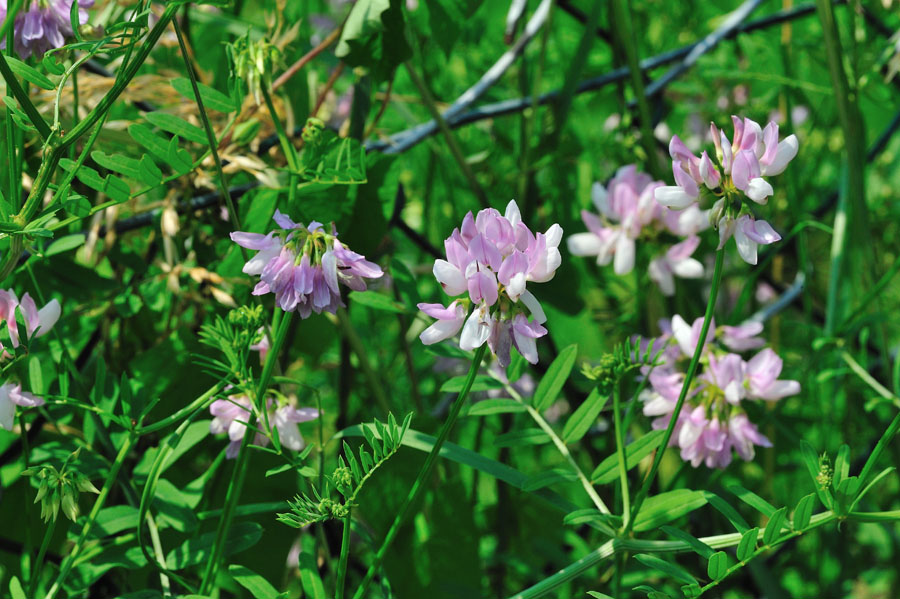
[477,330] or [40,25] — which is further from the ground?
[40,25]

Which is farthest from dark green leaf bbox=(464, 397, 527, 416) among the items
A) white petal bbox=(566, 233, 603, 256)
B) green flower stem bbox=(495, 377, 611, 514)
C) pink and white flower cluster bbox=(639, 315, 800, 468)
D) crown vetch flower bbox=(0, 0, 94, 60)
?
crown vetch flower bbox=(0, 0, 94, 60)

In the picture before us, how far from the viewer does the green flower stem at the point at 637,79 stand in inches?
38.5

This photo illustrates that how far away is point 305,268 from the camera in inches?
23.2

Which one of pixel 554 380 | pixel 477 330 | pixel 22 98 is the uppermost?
pixel 22 98

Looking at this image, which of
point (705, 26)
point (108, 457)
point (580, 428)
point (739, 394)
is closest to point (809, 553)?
point (739, 394)

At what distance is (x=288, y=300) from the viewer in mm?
587

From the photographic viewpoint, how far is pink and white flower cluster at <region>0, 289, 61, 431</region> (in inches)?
23.7

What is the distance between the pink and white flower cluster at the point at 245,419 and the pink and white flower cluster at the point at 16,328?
0.43 ft

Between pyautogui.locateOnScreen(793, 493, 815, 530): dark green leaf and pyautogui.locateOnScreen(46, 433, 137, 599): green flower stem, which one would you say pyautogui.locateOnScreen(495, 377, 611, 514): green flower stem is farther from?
pyautogui.locateOnScreen(46, 433, 137, 599): green flower stem

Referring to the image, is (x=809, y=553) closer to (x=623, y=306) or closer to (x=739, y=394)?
(x=623, y=306)

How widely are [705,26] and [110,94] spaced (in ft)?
4.27

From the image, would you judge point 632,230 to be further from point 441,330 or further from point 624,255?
point 441,330

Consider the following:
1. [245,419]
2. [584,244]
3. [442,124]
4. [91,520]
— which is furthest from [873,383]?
[91,520]

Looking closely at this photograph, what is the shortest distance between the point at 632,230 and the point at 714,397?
0.27 metres
